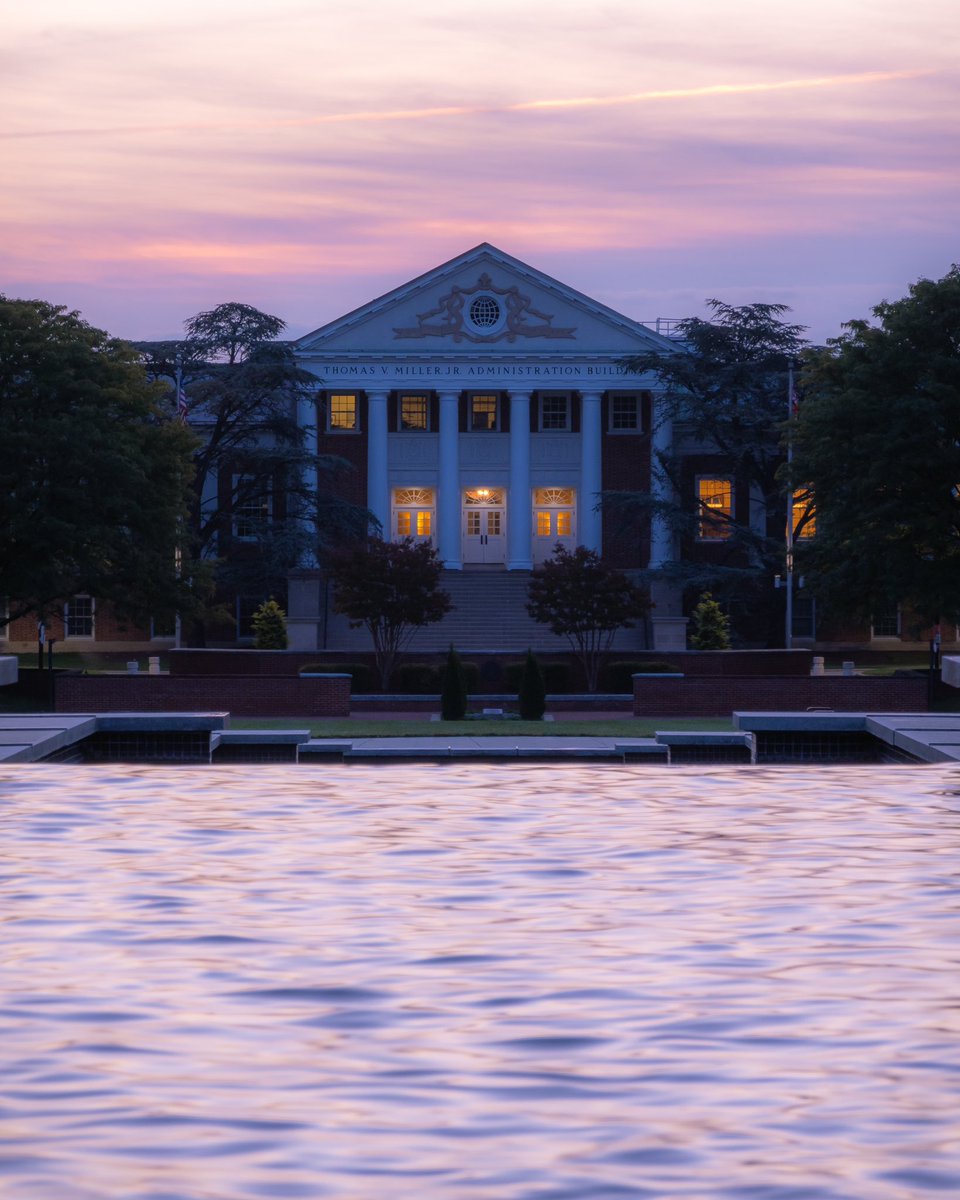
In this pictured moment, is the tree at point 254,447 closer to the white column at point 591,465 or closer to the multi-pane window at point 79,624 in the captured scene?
the multi-pane window at point 79,624

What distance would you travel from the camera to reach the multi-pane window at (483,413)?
217 ft

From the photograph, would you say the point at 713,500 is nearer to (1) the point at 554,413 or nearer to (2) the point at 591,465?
(2) the point at 591,465

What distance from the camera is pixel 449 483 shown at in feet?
208

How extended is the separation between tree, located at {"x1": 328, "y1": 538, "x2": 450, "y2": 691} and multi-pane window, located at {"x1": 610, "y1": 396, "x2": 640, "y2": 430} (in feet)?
73.2

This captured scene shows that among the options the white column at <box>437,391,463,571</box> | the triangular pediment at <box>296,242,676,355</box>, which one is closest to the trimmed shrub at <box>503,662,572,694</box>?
the white column at <box>437,391,463,571</box>

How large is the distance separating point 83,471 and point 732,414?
2449 centimetres

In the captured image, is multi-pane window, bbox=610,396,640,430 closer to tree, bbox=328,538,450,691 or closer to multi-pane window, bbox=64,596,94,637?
multi-pane window, bbox=64,596,94,637

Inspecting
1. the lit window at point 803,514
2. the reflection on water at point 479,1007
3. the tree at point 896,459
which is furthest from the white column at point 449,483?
the reflection on water at point 479,1007

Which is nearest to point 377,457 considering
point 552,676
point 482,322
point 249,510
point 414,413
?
point 414,413

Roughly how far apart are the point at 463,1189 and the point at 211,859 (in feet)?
19.3

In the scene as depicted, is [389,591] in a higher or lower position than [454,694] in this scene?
higher

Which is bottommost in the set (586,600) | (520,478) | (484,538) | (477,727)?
(477,727)

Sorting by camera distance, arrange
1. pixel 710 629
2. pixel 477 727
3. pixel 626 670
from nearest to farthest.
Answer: pixel 477 727 → pixel 626 670 → pixel 710 629

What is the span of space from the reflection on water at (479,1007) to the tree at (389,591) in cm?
3149
